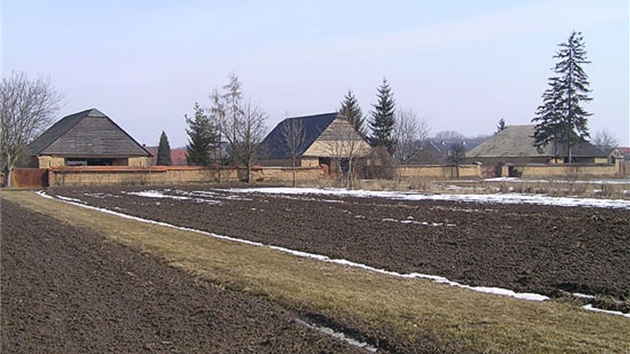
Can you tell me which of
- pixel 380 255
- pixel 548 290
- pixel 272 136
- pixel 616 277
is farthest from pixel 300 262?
pixel 272 136

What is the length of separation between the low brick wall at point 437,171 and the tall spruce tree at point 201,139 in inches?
776

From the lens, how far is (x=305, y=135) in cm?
6838

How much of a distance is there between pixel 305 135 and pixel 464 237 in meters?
54.6

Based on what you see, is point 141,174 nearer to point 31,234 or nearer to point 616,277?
point 31,234

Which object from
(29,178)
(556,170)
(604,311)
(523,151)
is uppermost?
(523,151)

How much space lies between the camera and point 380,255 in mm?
12430

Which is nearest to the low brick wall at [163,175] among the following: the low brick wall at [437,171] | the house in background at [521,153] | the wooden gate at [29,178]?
the wooden gate at [29,178]

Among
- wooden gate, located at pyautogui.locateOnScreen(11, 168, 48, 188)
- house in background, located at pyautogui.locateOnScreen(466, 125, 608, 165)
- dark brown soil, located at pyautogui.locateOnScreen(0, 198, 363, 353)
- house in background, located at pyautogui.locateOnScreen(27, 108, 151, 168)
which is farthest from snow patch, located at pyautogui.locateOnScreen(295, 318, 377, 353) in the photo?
house in background, located at pyautogui.locateOnScreen(466, 125, 608, 165)

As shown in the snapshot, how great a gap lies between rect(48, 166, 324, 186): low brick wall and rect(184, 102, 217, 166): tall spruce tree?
8652mm

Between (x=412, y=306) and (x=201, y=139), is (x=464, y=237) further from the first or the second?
(x=201, y=139)

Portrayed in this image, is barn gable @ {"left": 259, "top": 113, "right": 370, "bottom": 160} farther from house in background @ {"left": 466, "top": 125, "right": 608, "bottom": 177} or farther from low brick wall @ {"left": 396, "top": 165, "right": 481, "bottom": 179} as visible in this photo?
house in background @ {"left": 466, "top": 125, "right": 608, "bottom": 177}

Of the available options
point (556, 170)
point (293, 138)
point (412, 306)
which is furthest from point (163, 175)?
point (412, 306)

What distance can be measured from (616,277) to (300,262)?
549 cm

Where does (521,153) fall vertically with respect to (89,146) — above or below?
below
